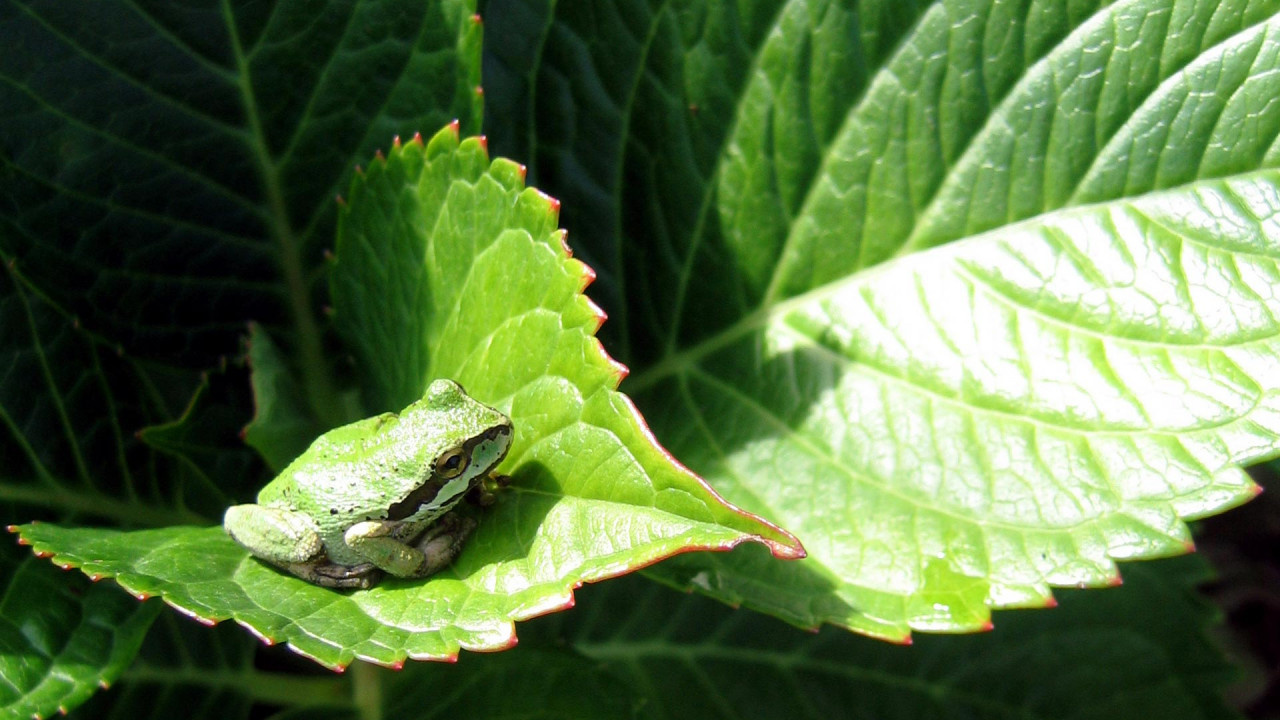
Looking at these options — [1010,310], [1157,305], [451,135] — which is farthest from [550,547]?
[1157,305]

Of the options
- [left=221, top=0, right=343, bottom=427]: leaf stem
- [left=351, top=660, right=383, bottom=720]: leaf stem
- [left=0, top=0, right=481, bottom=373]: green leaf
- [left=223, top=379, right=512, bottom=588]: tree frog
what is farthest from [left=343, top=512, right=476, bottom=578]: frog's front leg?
[left=0, top=0, right=481, bottom=373]: green leaf

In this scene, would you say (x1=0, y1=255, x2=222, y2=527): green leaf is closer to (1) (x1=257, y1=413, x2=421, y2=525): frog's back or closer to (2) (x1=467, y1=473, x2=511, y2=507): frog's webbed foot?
(1) (x1=257, y1=413, x2=421, y2=525): frog's back

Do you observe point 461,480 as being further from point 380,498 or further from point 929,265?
point 929,265

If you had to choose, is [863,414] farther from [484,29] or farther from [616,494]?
[484,29]

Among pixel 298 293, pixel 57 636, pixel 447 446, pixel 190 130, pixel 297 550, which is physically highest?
pixel 190 130

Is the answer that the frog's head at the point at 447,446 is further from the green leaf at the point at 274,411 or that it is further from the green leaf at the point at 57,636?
the green leaf at the point at 57,636

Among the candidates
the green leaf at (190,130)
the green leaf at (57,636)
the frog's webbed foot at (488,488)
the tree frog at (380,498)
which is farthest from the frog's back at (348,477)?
the green leaf at (190,130)

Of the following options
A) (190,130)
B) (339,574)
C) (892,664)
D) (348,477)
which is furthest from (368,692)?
(892,664)
